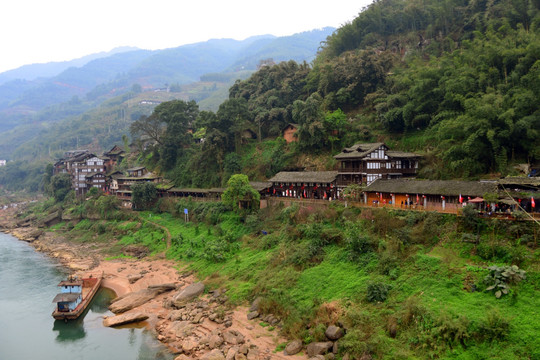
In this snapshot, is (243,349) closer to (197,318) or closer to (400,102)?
(197,318)

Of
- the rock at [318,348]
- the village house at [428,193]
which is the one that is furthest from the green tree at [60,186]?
the rock at [318,348]

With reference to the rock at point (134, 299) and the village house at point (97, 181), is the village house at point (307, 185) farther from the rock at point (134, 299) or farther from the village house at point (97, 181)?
the village house at point (97, 181)

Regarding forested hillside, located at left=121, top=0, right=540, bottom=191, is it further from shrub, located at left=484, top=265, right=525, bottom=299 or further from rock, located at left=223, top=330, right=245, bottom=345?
rock, located at left=223, top=330, right=245, bottom=345

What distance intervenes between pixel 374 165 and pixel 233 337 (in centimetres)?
2363

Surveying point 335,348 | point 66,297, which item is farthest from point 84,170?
point 335,348

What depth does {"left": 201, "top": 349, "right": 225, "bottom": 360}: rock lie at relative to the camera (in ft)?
73.8

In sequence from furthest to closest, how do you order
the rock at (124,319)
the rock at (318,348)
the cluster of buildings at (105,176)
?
the cluster of buildings at (105,176)
the rock at (124,319)
the rock at (318,348)

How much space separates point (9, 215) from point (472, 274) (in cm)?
10180

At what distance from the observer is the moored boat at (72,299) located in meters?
31.0

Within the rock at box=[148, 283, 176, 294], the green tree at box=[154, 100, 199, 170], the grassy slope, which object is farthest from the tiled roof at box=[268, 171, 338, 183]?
the green tree at box=[154, 100, 199, 170]

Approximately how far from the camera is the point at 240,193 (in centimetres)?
4362

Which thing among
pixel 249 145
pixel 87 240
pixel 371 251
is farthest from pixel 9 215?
pixel 371 251

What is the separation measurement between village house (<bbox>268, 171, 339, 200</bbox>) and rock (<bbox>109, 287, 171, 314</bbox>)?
19554mm

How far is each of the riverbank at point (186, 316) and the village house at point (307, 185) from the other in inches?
634
